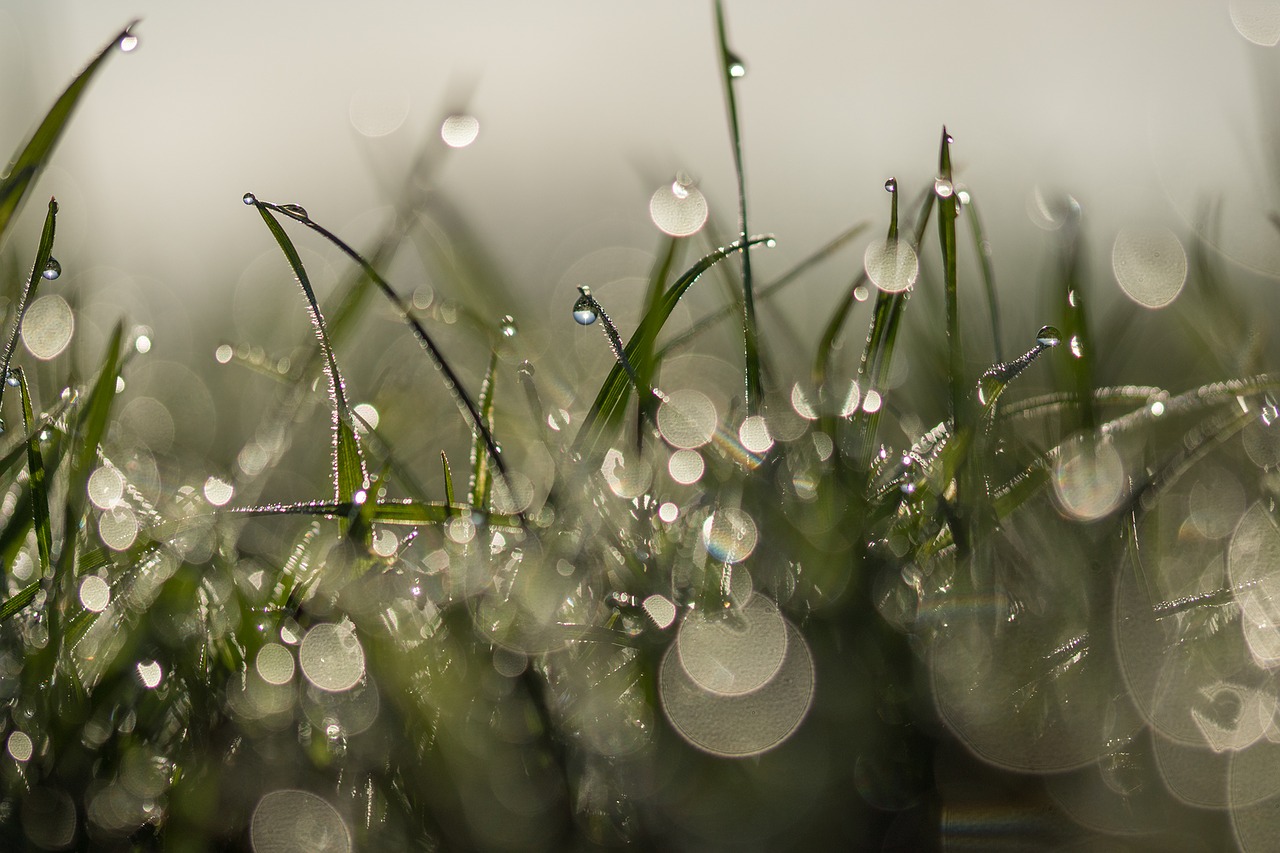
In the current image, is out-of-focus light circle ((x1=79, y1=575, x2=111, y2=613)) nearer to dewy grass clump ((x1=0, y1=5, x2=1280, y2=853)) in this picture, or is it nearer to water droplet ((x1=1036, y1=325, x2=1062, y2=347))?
dewy grass clump ((x1=0, y1=5, x2=1280, y2=853))

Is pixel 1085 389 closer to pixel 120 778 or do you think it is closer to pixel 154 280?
pixel 120 778

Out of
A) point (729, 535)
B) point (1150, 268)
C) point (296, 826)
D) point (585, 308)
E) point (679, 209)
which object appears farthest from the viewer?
point (1150, 268)

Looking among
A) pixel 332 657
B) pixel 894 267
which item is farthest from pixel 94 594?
pixel 894 267

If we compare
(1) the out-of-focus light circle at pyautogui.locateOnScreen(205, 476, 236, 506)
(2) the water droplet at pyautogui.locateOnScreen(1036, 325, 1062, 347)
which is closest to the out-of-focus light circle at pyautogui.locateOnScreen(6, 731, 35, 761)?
(1) the out-of-focus light circle at pyautogui.locateOnScreen(205, 476, 236, 506)

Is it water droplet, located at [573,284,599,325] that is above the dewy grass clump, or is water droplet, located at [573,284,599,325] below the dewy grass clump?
above

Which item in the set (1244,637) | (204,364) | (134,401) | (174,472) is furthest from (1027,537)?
(204,364)

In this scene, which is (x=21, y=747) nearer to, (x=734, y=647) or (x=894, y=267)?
(x=734, y=647)
